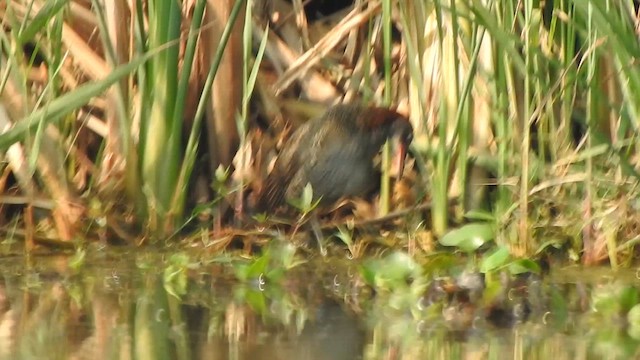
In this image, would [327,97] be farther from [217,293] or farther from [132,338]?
[132,338]

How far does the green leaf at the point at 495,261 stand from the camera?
10.4 ft

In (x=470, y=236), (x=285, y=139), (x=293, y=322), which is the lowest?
(x=293, y=322)

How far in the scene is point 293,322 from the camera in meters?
2.91

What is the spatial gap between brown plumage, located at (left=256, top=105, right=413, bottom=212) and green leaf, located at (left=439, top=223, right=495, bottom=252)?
35 cm

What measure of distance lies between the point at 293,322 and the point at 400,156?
110 cm

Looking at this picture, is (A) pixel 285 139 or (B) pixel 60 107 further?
(A) pixel 285 139

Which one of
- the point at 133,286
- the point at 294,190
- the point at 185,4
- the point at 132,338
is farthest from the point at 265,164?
the point at 132,338

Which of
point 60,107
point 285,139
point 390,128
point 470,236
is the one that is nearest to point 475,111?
point 390,128

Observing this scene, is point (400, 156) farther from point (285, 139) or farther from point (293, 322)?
point (293, 322)

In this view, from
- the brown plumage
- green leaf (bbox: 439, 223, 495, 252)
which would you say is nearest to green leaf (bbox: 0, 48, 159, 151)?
the brown plumage

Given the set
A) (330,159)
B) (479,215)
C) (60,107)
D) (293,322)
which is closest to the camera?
(293,322)

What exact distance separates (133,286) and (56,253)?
1.39ft

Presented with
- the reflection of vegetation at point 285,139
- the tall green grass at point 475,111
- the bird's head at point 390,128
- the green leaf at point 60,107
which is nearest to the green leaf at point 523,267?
the reflection of vegetation at point 285,139

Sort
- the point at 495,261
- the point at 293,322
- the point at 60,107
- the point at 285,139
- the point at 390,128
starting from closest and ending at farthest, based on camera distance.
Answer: the point at 293,322 → the point at 495,261 → the point at 60,107 → the point at 390,128 → the point at 285,139
